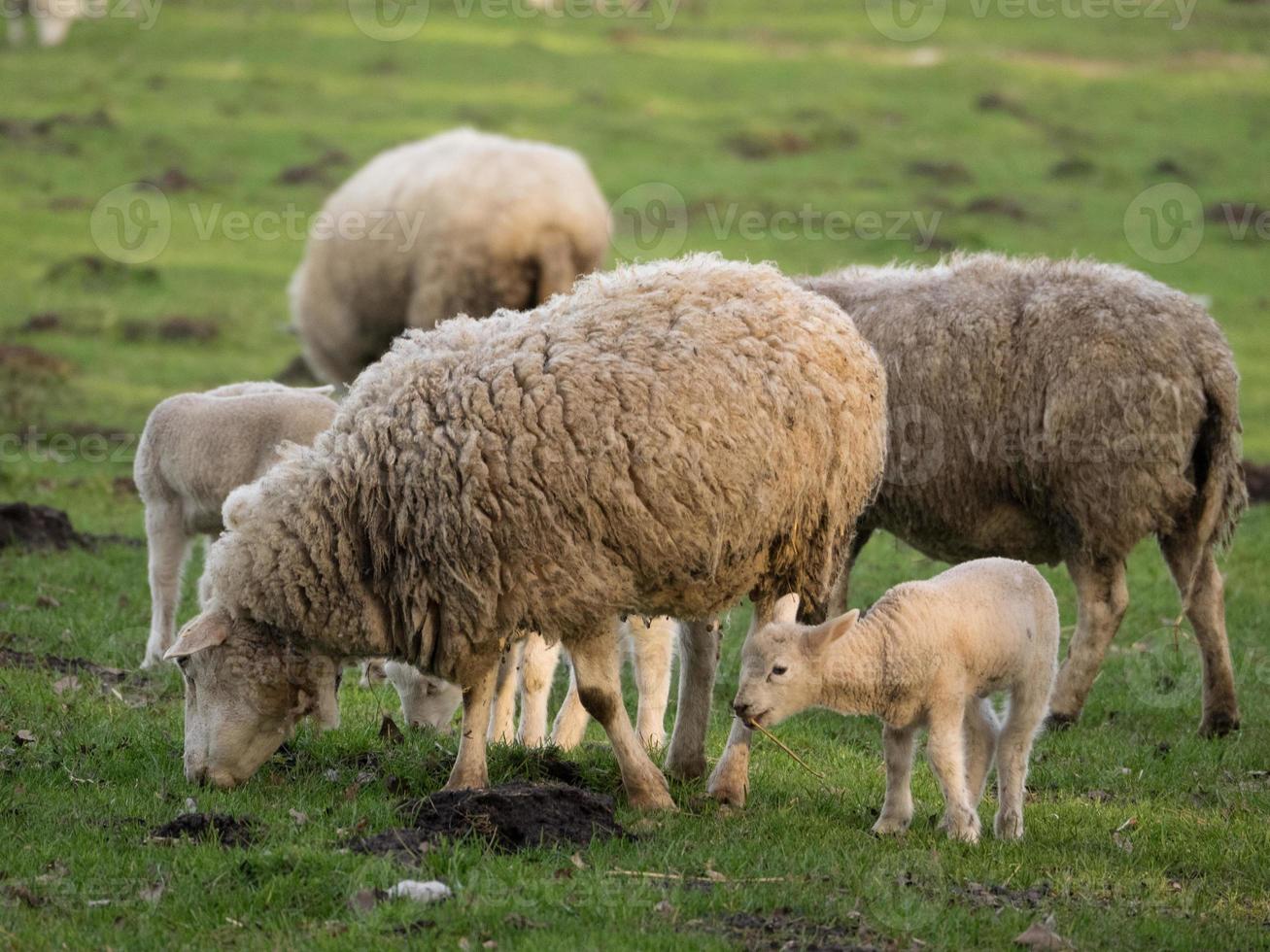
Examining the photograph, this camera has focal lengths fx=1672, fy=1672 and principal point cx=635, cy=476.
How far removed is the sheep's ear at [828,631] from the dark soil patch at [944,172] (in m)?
22.1

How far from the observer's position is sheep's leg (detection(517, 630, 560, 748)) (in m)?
7.31

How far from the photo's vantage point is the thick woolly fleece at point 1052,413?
26.0 feet

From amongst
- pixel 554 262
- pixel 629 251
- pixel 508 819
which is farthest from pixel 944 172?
pixel 508 819

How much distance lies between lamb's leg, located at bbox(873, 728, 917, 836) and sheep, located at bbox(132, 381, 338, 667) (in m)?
3.35

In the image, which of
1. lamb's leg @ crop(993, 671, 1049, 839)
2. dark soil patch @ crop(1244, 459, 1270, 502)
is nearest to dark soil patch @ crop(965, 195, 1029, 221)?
dark soil patch @ crop(1244, 459, 1270, 502)

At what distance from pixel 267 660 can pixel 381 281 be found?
9238mm

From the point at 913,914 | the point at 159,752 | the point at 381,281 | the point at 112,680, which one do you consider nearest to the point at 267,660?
the point at 159,752

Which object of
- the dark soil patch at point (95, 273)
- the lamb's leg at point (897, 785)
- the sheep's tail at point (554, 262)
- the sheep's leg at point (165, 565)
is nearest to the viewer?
the lamb's leg at point (897, 785)

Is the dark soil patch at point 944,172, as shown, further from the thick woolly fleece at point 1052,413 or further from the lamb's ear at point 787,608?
the lamb's ear at point 787,608

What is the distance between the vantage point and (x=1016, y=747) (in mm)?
6219

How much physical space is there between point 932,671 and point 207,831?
253 centimetres

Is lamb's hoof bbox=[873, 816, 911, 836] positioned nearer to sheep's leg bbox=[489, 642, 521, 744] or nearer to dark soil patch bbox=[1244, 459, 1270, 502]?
sheep's leg bbox=[489, 642, 521, 744]

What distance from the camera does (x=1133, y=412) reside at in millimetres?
7910

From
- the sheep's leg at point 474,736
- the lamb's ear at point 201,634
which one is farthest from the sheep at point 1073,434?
the lamb's ear at point 201,634
